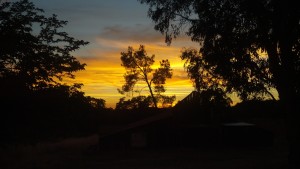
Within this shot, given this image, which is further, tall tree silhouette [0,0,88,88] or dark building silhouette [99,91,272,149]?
dark building silhouette [99,91,272,149]

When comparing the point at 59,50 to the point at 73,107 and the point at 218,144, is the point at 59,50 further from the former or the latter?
the point at 218,144

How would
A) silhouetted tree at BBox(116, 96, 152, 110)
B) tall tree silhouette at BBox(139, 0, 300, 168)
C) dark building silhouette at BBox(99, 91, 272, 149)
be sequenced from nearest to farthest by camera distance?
1. tall tree silhouette at BBox(139, 0, 300, 168)
2. dark building silhouette at BBox(99, 91, 272, 149)
3. silhouetted tree at BBox(116, 96, 152, 110)

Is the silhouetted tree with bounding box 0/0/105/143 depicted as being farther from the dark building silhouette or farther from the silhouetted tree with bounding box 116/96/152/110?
the silhouetted tree with bounding box 116/96/152/110

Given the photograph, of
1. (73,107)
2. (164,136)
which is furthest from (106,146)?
(73,107)

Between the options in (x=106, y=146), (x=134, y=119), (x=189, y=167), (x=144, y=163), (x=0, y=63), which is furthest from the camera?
(x=134, y=119)

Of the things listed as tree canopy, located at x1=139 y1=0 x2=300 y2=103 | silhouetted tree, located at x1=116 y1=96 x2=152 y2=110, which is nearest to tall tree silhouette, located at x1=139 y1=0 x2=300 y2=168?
tree canopy, located at x1=139 y1=0 x2=300 y2=103

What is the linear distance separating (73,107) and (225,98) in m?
9.03

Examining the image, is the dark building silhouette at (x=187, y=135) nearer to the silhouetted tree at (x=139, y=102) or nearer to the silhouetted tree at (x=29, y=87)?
the silhouetted tree at (x=29, y=87)

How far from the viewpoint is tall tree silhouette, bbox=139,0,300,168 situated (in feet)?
52.5

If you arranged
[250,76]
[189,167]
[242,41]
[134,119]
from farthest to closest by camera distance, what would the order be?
[134,119] → [189,167] → [250,76] → [242,41]

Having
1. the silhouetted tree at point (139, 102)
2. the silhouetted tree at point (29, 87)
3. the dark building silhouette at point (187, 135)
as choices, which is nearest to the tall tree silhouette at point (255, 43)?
the silhouetted tree at point (29, 87)

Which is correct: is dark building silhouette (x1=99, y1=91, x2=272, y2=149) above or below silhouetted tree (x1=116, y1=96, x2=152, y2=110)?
below

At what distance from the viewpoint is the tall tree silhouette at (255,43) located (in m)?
16.0

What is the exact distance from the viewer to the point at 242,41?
54.3ft
